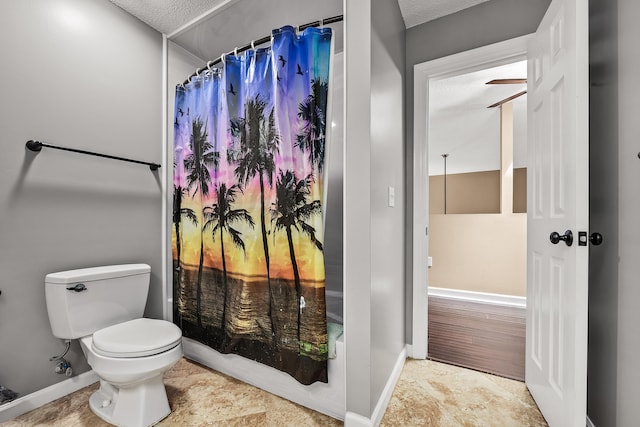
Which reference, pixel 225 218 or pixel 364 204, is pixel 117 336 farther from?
pixel 364 204

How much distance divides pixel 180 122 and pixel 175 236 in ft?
2.58

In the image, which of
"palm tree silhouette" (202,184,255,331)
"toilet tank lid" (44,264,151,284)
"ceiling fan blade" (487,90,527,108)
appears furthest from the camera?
"ceiling fan blade" (487,90,527,108)

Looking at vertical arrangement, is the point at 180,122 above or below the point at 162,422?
above

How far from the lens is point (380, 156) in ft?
4.71

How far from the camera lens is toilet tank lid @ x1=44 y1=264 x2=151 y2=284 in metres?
1.51

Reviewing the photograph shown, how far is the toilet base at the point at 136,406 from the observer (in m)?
1.38

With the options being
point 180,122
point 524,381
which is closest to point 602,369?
point 524,381

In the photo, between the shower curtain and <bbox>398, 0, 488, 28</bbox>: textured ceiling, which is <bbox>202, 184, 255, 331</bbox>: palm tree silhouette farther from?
<bbox>398, 0, 488, 28</bbox>: textured ceiling

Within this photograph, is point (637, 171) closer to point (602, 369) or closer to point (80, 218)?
point (602, 369)

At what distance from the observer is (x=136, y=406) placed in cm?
138

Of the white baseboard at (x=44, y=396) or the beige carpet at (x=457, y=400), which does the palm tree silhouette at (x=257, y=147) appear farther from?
the white baseboard at (x=44, y=396)

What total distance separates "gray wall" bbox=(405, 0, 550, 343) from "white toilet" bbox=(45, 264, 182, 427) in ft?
5.15

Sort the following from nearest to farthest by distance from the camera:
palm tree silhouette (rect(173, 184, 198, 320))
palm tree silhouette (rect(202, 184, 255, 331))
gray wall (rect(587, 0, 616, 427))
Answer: gray wall (rect(587, 0, 616, 427)) → palm tree silhouette (rect(202, 184, 255, 331)) → palm tree silhouette (rect(173, 184, 198, 320))

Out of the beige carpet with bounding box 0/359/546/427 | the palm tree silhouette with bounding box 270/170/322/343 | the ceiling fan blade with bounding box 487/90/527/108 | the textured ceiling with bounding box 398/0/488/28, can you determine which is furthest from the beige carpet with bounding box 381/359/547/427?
the ceiling fan blade with bounding box 487/90/527/108
